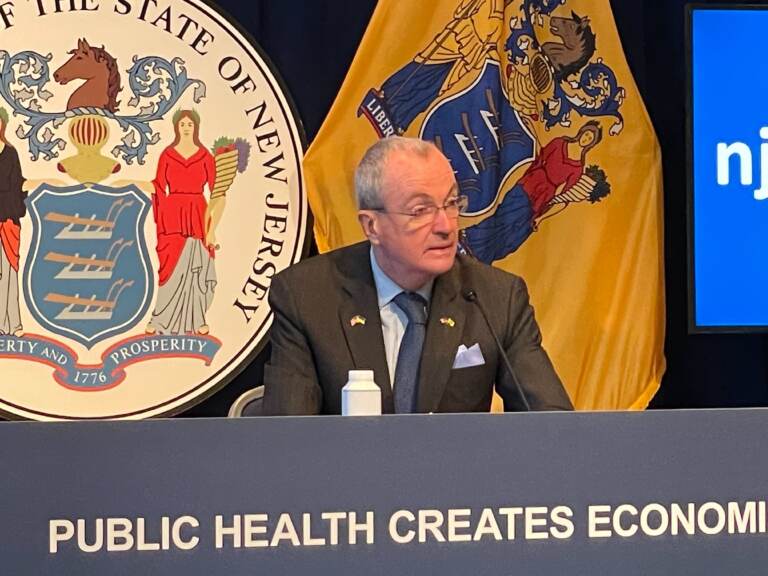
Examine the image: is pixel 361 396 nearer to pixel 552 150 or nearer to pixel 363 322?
pixel 363 322

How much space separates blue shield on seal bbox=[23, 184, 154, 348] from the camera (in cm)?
347

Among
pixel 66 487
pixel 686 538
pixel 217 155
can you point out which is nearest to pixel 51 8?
pixel 217 155

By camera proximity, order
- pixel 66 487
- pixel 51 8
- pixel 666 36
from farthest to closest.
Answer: pixel 666 36, pixel 51 8, pixel 66 487

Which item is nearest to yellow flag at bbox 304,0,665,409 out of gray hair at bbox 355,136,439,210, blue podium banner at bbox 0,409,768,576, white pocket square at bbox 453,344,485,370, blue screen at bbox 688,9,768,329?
blue screen at bbox 688,9,768,329

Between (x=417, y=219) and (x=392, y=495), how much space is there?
118 cm

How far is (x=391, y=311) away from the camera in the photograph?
2.55m

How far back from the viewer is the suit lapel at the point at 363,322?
8.04 ft

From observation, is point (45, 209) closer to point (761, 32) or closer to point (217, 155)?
point (217, 155)

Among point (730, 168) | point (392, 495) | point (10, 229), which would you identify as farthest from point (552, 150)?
point (392, 495)

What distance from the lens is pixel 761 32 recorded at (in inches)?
144

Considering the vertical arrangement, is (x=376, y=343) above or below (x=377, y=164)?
below

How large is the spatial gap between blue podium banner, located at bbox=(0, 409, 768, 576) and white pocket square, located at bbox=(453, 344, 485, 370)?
1.05m

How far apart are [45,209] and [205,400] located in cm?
70

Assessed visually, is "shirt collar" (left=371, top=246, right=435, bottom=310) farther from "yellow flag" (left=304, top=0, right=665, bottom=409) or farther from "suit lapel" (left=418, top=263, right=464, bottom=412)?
"yellow flag" (left=304, top=0, right=665, bottom=409)
